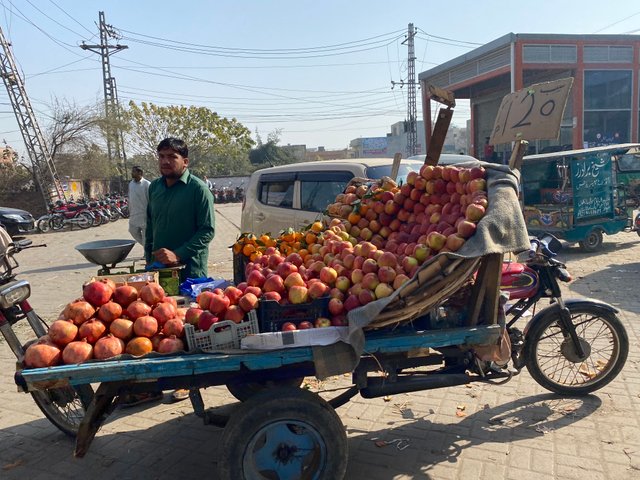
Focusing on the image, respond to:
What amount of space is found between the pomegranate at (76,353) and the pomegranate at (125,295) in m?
0.31

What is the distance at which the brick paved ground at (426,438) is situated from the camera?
2.86 metres

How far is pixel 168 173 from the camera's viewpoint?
3879mm

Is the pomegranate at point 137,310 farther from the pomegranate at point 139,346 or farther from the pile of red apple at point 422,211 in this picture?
Result: the pile of red apple at point 422,211

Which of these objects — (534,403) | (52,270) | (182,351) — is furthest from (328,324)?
(52,270)

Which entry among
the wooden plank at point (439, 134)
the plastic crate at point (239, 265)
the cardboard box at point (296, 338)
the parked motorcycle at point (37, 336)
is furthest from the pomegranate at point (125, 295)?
the wooden plank at point (439, 134)

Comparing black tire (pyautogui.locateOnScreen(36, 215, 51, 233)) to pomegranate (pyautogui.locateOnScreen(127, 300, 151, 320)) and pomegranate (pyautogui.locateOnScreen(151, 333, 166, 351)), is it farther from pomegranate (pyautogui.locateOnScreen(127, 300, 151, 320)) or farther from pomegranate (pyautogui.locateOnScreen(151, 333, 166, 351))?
pomegranate (pyautogui.locateOnScreen(151, 333, 166, 351))

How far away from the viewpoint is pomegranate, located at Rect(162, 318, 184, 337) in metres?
2.37

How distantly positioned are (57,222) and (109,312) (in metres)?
18.1

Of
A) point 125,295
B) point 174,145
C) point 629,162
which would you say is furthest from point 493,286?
point 629,162

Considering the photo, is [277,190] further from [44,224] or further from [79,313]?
[44,224]

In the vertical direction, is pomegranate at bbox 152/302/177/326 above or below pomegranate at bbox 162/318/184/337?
above

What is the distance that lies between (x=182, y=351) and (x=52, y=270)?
9.10 meters

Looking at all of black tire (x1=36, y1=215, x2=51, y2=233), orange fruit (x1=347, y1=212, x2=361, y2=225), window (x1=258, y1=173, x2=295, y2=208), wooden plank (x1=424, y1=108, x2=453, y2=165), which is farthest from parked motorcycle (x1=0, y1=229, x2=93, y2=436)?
black tire (x1=36, y1=215, x2=51, y2=233)

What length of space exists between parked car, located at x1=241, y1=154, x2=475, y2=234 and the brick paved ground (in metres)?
2.81
